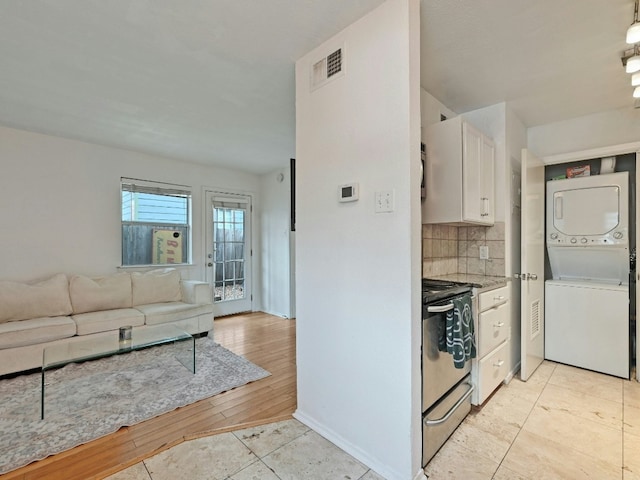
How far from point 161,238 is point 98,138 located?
4.68 ft

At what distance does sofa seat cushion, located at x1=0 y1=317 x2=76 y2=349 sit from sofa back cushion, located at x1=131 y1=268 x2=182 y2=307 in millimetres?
769

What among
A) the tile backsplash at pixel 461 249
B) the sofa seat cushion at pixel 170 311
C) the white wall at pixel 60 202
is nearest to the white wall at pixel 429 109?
the tile backsplash at pixel 461 249

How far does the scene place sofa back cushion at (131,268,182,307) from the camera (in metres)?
3.72

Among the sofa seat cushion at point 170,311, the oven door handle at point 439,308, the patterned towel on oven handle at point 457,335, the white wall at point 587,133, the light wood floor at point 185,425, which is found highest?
the white wall at point 587,133

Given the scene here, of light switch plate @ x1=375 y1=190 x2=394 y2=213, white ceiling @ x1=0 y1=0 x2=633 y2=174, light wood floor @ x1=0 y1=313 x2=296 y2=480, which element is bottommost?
light wood floor @ x1=0 y1=313 x2=296 y2=480

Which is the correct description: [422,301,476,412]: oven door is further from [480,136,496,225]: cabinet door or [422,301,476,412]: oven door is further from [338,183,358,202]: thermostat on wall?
[480,136,496,225]: cabinet door

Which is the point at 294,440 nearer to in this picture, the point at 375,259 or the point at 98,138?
the point at 375,259

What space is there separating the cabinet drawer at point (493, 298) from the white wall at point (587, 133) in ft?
5.36

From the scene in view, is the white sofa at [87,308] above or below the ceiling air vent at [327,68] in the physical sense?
below

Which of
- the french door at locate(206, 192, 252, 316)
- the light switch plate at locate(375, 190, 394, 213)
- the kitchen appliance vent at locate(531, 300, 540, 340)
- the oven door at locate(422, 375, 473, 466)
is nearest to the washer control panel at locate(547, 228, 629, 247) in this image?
the kitchen appliance vent at locate(531, 300, 540, 340)

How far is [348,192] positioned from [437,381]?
117cm

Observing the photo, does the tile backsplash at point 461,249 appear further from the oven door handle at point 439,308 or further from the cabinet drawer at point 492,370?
the oven door handle at point 439,308

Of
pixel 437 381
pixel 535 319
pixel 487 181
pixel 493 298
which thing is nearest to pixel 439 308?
pixel 437 381

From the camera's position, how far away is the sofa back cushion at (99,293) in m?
3.31
